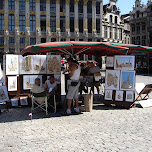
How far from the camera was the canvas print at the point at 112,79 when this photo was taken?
8727 millimetres

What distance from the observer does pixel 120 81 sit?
8695 mm

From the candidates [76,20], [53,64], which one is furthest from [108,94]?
[76,20]

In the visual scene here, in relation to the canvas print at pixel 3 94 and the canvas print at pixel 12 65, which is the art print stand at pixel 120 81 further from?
the canvas print at pixel 3 94

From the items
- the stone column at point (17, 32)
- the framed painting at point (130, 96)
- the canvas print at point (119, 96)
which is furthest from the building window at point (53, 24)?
the framed painting at point (130, 96)

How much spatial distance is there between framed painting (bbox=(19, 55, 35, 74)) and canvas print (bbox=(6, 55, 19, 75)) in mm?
194

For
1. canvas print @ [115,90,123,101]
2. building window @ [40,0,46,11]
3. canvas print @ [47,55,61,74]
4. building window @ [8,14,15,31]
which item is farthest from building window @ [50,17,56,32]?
canvas print @ [115,90,123,101]

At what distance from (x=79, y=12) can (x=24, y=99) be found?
41.9 m

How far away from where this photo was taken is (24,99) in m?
9.09

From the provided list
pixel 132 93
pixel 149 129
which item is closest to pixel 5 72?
pixel 132 93

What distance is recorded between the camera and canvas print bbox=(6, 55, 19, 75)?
893 centimetres

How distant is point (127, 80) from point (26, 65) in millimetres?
3932

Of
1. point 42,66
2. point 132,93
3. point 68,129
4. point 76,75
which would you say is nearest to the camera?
point 68,129

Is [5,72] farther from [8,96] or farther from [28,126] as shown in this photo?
[28,126]

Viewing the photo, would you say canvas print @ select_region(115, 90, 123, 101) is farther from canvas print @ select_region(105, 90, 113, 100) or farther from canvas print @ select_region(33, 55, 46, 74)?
canvas print @ select_region(33, 55, 46, 74)
